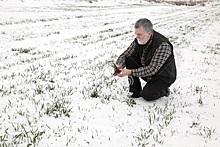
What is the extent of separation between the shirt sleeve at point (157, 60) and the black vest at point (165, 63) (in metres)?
0.12

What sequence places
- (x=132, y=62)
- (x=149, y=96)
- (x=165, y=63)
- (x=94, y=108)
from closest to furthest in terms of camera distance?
(x=94, y=108)
(x=165, y=63)
(x=149, y=96)
(x=132, y=62)

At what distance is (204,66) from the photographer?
8711 millimetres

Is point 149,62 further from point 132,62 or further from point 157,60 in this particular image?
point 132,62

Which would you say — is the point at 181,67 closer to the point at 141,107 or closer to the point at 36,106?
the point at 141,107

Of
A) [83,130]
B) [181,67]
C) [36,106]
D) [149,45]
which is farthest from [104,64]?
[83,130]

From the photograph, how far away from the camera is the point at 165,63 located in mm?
5008

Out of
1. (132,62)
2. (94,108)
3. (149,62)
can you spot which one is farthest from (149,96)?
(94,108)

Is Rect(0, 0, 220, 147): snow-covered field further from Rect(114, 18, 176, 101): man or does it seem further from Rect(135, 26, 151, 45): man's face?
Rect(135, 26, 151, 45): man's face

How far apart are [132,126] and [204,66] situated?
18.9 ft

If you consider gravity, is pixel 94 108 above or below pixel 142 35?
below

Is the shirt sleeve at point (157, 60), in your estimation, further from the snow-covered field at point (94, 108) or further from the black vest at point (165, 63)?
the snow-covered field at point (94, 108)

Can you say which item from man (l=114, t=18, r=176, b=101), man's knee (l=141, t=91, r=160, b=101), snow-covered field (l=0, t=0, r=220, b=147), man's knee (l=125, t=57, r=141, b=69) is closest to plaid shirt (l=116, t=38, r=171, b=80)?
man (l=114, t=18, r=176, b=101)

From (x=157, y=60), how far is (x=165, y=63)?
0.30m

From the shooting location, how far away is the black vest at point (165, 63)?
193 inches
